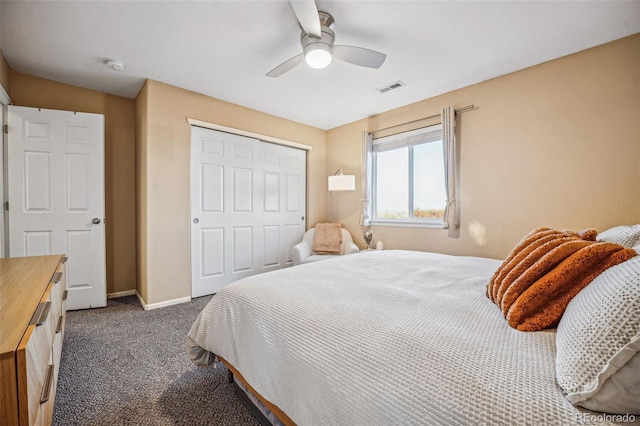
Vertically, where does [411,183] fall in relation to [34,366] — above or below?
above

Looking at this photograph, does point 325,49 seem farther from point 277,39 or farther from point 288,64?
point 277,39

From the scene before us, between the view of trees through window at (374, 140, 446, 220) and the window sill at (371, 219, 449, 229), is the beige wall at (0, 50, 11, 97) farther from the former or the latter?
the window sill at (371, 219, 449, 229)

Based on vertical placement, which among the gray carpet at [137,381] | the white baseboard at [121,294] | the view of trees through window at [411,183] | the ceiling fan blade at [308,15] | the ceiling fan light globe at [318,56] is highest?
the ceiling fan blade at [308,15]

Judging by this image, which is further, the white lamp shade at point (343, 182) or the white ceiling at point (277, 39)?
the white lamp shade at point (343, 182)

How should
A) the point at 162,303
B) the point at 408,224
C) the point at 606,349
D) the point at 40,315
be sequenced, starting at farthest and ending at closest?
the point at 408,224 → the point at 162,303 → the point at 40,315 → the point at 606,349

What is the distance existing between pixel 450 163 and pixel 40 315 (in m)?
3.42

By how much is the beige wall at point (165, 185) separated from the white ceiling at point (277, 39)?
0.79ft

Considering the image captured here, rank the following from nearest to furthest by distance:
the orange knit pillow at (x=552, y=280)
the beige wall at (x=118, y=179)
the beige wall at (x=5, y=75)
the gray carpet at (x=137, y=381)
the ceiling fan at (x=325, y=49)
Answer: the orange knit pillow at (x=552, y=280)
the gray carpet at (x=137, y=381)
the ceiling fan at (x=325, y=49)
the beige wall at (x=5, y=75)
the beige wall at (x=118, y=179)

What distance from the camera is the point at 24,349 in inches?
28.1

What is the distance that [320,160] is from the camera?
461 centimetres

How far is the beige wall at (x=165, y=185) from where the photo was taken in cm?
287

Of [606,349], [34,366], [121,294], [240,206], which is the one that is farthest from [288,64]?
[121,294]

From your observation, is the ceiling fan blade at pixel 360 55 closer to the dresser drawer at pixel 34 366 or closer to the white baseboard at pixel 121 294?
the dresser drawer at pixel 34 366

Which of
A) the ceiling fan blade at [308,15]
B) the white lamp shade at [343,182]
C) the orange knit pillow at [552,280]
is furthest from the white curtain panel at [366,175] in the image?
the orange knit pillow at [552,280]
